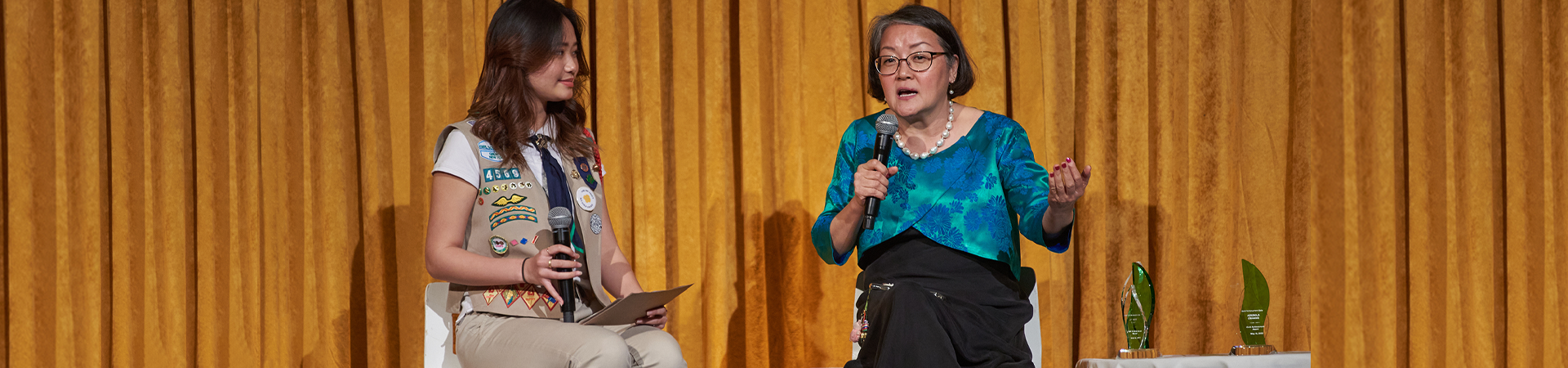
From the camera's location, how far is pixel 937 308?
1765mm

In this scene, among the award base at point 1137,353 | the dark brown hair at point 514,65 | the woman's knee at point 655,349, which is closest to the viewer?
the woman's knee at point 655,349

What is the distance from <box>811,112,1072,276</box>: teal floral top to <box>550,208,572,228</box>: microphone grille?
0.54m

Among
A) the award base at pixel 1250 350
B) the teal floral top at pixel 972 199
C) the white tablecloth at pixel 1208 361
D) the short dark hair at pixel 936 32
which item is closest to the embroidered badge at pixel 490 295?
the teal floral top at pixel 972 199

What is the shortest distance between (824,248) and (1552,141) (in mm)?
2245

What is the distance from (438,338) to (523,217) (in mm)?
326

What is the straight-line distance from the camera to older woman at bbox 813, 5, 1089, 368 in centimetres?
177

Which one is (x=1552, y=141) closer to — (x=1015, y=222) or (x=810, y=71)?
(x=1015, y=222)

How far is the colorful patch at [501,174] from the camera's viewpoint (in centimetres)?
176

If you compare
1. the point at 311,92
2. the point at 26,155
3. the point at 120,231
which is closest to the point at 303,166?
the point at 311,92

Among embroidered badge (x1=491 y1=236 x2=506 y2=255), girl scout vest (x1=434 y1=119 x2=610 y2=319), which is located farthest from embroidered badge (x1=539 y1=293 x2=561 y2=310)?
embroidered badge (x1=491 y1=236 x2=506 y2=255)

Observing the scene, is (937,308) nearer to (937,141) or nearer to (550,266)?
(937,141)

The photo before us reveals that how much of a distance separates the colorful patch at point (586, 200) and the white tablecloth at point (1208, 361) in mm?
1004

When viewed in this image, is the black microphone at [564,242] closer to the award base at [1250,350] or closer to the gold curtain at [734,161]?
the gold curtain at [734,161]

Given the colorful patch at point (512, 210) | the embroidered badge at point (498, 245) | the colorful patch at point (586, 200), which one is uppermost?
the colorful patch at point (586, 200)
